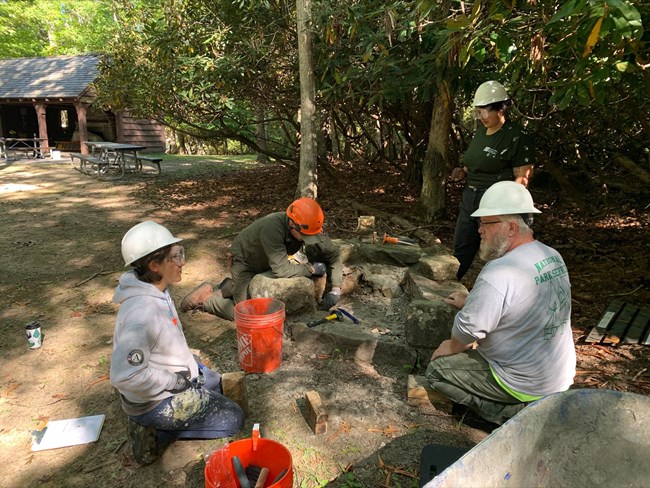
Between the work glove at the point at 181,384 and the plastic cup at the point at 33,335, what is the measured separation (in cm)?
209

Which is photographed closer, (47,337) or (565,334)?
(565,334)

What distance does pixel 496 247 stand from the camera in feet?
8.43

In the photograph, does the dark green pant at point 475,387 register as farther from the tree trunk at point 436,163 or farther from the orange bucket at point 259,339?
the tree trunk at point 436,163

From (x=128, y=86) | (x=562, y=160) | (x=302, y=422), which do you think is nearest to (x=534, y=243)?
(x=302, y=422)

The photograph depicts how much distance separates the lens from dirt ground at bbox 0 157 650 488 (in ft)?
8.55

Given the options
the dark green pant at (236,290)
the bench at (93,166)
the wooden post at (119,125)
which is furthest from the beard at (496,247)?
the wooden post at (119,125)

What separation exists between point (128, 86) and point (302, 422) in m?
7.48

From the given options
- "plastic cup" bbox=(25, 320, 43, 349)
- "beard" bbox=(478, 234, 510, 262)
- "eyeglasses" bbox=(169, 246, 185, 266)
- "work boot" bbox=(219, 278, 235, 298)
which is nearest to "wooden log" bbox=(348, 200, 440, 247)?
"work boot" bbox=(219, 278, 235, 298)

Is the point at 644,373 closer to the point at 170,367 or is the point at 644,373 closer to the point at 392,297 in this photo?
the point at 392,297

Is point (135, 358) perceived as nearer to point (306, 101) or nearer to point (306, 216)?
point (306, 216)

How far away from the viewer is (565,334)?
2.51 meters

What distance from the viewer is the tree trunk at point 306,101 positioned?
581 cm

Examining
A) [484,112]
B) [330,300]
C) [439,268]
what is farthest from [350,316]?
[484,112]

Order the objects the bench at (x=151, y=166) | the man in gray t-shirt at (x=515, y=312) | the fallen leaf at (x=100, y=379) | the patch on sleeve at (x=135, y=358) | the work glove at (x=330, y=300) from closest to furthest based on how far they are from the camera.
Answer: the patch on sleeve at (x=135, y=358) < the man in gray t-shirt at (x=515, y=312) < the fallen leaf at (x=100, y=379) < the work glove at (x=330, y=300) < the bench at (x=151, y=166)
